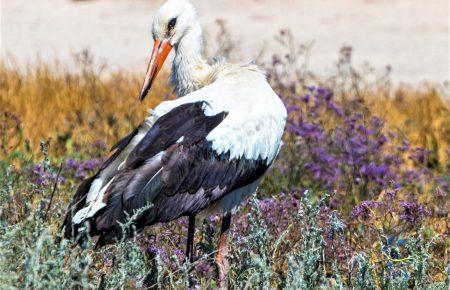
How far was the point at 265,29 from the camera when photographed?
41.7ft

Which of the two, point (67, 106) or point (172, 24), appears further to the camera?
point (67, 106)

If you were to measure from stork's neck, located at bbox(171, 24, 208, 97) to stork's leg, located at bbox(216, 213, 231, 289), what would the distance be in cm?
87

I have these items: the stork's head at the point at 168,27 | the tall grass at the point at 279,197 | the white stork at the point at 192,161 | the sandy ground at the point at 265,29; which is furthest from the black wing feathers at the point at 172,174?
the sandy ground at the point at 265,29

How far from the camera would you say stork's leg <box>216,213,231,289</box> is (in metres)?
5.38

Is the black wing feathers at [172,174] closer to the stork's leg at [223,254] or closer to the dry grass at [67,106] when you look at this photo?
the stork's leg at [223,254]

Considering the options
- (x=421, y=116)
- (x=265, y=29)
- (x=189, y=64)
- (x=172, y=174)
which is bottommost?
Result: (x=265, y=29)

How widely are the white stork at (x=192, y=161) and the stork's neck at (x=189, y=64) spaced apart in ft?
0.59

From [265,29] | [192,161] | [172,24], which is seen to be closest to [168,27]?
[172,24]

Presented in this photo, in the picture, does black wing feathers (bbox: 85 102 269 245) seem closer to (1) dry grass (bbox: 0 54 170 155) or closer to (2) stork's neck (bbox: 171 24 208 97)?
(2) stork's neck (bbox: 171 24 208 97)

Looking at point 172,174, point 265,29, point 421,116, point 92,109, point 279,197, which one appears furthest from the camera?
point 265,29

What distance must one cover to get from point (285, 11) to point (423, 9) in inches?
58.4

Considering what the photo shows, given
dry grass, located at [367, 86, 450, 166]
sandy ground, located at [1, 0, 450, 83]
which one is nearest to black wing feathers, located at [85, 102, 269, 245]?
dry grass, located at [367, 86, 450, 166]

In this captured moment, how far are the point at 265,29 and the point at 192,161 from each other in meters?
7.56

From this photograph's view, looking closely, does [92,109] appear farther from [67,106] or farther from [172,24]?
[172,24]
